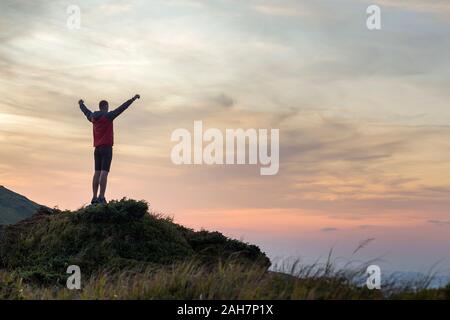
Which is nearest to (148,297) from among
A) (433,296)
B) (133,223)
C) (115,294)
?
(115,294)

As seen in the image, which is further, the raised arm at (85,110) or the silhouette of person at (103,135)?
the raised arm at (85,110)

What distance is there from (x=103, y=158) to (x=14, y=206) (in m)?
23.9

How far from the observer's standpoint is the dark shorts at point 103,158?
22.2 m

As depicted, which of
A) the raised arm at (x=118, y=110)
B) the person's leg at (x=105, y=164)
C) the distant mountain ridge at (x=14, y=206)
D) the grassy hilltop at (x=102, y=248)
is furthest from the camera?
the distant mountain ridge at (x=14, y=206)

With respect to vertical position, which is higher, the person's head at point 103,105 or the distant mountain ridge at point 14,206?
the person's head at point 103,105

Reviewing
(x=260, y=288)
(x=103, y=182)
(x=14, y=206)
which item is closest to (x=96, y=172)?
(x=103, y=182)

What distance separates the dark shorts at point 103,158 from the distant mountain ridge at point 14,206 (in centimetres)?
1866

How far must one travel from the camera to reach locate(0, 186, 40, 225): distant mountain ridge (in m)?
40.3

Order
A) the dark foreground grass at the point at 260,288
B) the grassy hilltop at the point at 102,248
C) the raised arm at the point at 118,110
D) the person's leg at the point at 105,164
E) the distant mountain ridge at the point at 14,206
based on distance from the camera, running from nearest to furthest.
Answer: the dark foreground grass at the point at 260,288
the grassy hilltop at the point at 102,248
the raised arm at the point at 118,110
the person's leg at the point at 105,164
the distant mountain ridge at the point at 14,206

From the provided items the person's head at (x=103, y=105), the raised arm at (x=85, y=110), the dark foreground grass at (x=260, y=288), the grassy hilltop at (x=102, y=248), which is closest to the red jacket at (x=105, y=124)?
the person's head at (x=103, y=105)

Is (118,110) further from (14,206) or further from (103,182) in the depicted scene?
(14,206)

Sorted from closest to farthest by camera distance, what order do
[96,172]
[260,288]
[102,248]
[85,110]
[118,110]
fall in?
A: [260,288] < [102,248] < [118,110] < [96,172] < [85,110]

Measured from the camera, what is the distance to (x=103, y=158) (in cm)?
2225

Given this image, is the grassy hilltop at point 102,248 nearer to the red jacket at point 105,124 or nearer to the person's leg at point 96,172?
the person's leg at point 96,172
